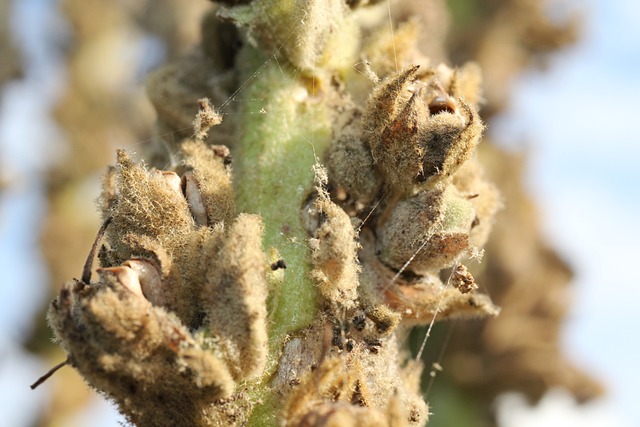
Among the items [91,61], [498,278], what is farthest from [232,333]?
[91,61]

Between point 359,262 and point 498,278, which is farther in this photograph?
point 498,278

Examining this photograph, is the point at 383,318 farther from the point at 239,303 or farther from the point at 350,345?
the point at 239,303

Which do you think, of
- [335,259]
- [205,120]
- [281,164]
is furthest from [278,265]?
[205,120]

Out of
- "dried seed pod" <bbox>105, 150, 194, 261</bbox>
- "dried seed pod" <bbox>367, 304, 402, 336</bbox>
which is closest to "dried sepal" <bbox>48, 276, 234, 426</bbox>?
"dried seed pod" <bbox>105, 150, 194, 261</bbox>

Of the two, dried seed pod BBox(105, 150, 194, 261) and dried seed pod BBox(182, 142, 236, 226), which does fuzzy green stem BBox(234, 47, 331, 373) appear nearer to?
dried seed pod BBox(182, 142, 236, 226)

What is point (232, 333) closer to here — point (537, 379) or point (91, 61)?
point (537, 379)

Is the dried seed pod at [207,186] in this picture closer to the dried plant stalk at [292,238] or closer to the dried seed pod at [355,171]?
the dried plant stalk at [292,238]

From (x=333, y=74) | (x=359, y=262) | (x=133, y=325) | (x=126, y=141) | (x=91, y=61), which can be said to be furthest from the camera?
(x=91, y=61)
